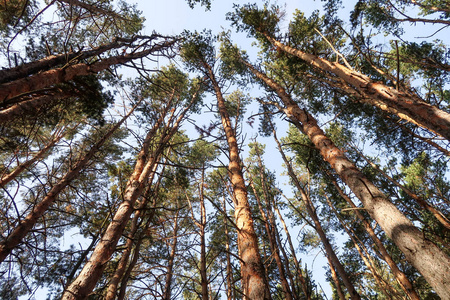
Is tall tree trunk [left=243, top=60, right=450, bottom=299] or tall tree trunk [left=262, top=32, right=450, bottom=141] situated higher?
tall tree trunk [left=262, top=32, right=450, bottom=141]

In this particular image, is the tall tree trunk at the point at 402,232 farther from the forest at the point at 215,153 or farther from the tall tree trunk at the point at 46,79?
the tall tree trunk at the point at 46,79

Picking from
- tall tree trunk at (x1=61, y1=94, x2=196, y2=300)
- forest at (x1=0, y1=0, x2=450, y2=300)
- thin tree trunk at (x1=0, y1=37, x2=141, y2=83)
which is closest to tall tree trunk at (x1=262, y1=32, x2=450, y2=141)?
forest at (x1=0, y1=0, x2=450, y2=300)

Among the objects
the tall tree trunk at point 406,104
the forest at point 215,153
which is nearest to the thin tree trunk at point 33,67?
the forest at point 215,153

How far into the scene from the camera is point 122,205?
11.7 feet

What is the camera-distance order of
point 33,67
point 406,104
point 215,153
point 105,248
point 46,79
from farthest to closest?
point 215,153 < point 406,104 < point 33,67 < point 46,79 < point 105,248

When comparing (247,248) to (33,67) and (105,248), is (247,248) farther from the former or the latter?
(33,67)

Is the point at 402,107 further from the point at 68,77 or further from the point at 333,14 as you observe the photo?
the point at 68,77

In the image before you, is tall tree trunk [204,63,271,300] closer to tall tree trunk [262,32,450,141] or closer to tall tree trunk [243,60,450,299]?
tall tree trunk [243,60,450,299]

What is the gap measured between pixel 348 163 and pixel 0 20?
1150 cm

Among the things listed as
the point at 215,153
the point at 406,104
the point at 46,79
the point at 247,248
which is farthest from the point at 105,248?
the point at 215,153

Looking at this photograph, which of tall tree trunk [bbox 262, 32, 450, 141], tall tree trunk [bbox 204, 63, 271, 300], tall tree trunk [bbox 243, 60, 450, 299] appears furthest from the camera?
tall tree trunk [bbox 262, 32, 450, 141]

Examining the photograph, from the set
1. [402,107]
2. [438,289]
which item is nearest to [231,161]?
[438,289]

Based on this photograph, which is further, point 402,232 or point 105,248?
point 105,248

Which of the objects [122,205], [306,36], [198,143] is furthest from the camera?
[198,143]
